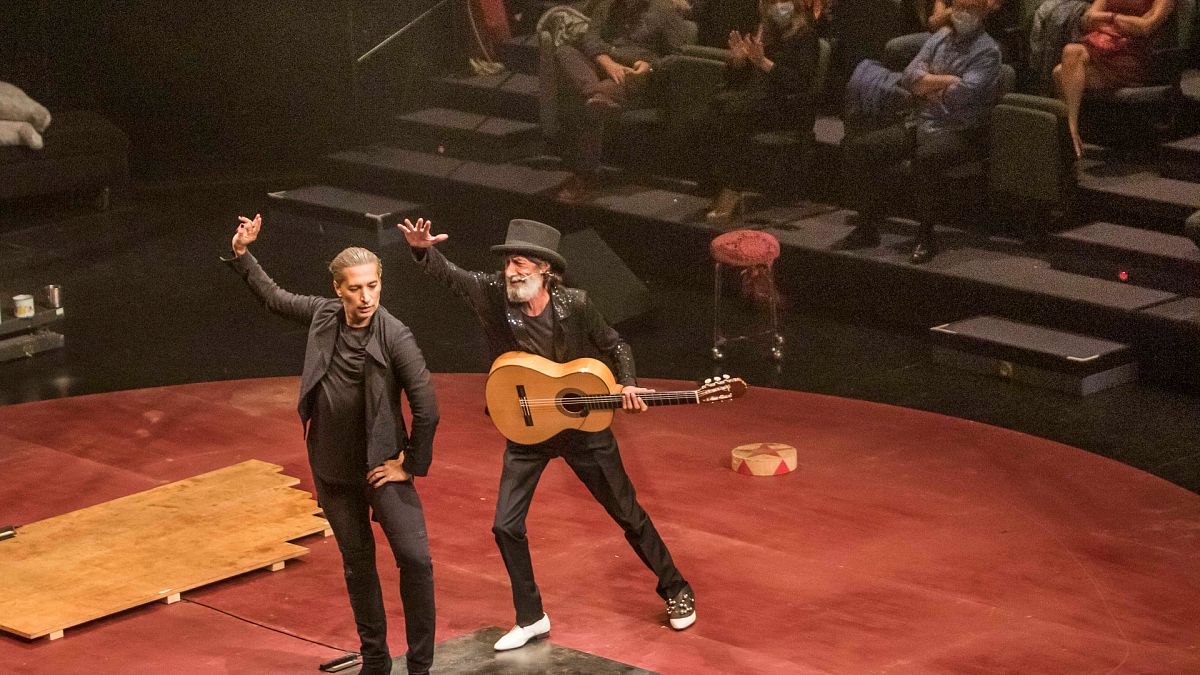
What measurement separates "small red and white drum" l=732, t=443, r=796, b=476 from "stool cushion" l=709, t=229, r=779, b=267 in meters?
2.11

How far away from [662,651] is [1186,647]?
1.92 meters

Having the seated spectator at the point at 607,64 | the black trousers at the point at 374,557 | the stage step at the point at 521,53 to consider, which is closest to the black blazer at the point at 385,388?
the black trousers at the point at 374,557

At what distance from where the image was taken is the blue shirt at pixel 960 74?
941 centimetres

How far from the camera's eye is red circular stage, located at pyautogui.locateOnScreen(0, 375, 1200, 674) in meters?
5.93

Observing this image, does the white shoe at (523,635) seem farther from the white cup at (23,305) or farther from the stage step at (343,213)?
the stage step at (343,213)

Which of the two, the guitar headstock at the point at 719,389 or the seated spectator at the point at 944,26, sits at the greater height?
the seated spectator at the point at 944,26

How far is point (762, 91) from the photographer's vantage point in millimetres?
10406

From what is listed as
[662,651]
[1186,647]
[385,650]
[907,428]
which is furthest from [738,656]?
[907,428]

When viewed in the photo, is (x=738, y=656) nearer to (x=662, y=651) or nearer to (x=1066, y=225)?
(x=662, y=651)

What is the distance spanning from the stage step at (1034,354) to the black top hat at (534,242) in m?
4.26

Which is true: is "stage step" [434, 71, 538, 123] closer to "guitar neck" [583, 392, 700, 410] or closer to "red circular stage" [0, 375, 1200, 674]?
"red circular stage" [0, 375, 1200, 674]

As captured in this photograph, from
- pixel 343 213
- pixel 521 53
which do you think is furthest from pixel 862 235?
pixel 343 213

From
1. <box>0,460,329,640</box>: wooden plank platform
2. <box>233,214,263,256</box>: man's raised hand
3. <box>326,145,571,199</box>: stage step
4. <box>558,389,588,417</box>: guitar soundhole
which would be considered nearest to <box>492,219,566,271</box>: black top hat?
<box>558,389,588,417</box>: guitar soundhole

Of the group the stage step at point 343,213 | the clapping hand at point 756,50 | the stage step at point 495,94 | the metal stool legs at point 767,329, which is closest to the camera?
the metal stool legs at point 767,329
